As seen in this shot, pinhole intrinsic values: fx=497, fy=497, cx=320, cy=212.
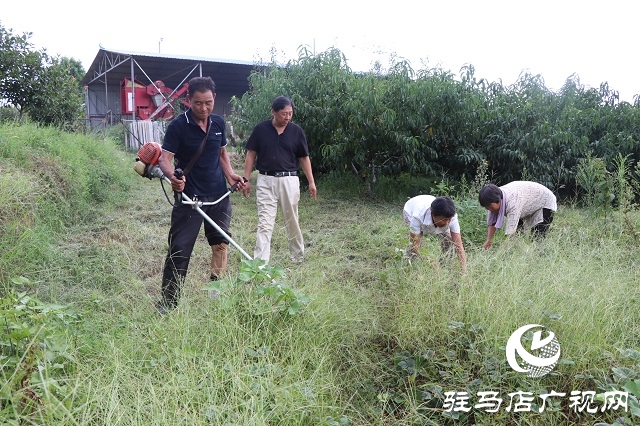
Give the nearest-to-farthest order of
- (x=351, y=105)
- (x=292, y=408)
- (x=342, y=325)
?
(x=292, y=408) → (x=342, y=325) → (x=351, y=105)

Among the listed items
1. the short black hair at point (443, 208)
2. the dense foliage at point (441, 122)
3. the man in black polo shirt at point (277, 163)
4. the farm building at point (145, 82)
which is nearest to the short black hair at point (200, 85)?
the man in black polo shirt at point (277, 163)

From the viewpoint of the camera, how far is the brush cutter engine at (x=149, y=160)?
3.02 metres

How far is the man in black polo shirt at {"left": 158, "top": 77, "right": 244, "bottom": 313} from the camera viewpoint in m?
3.20

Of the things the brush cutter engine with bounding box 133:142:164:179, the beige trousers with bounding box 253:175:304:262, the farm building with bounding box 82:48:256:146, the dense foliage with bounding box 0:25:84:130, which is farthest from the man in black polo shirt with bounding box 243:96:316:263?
the farm building with bounding box 82:48:256:146

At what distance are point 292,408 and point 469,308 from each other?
112 cm

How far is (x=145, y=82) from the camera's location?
20016 mm

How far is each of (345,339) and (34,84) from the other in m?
8.52

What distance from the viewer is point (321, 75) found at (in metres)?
8.03

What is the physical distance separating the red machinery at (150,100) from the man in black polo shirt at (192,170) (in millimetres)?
14134

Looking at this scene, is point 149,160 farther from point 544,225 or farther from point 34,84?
point 34,84

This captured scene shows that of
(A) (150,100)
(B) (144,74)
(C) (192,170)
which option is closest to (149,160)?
(C) (192,170)

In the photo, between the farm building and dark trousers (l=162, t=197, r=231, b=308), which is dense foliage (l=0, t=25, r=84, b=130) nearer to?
the farm building

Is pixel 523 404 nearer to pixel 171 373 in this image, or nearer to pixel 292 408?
pixel 292 408

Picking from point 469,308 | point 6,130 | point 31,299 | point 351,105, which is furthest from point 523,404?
point 6,130
